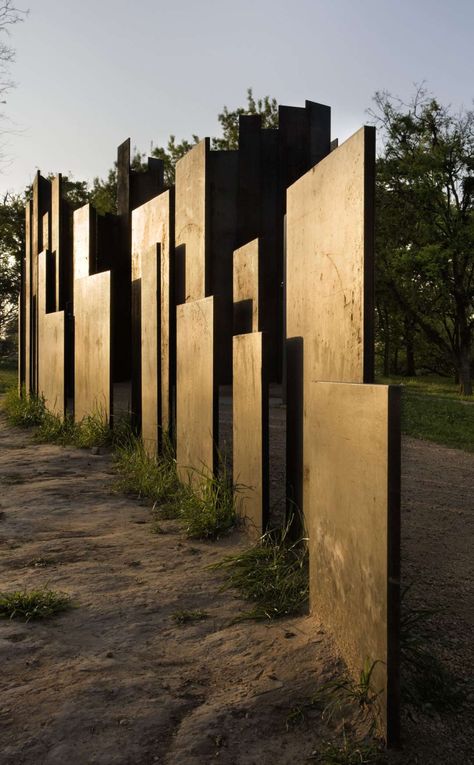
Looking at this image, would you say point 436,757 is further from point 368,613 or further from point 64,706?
point 64,706

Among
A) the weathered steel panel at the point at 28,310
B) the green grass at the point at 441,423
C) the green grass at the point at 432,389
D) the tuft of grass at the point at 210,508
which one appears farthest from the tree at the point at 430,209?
the tuft of grass at the point at 210,508

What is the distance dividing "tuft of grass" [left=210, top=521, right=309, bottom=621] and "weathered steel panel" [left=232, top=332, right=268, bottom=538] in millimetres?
198

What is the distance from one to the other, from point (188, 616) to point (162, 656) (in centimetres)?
30

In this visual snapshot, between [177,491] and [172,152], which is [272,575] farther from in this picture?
[172,152]

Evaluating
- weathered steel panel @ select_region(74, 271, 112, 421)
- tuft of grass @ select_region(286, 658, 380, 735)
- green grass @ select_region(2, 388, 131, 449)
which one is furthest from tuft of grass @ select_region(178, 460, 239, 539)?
weathered steel panel @ select_region(74, 271, 112, 421)

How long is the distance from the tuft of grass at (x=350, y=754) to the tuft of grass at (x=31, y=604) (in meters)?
1.22

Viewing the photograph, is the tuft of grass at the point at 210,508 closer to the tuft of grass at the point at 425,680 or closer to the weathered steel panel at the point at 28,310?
the tuft of grass at the point at 425,680

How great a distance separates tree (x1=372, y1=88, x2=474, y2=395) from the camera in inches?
680

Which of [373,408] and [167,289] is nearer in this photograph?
[373,408]

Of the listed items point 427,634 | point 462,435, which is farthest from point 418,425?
point 427,634

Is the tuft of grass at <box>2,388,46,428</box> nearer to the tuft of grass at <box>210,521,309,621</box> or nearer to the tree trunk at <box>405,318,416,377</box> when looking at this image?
the tuft of grass at <box>210,521,309,621</box>

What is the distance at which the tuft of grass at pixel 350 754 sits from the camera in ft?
5.68

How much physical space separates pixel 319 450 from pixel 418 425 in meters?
6.68

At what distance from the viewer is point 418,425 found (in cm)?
881
